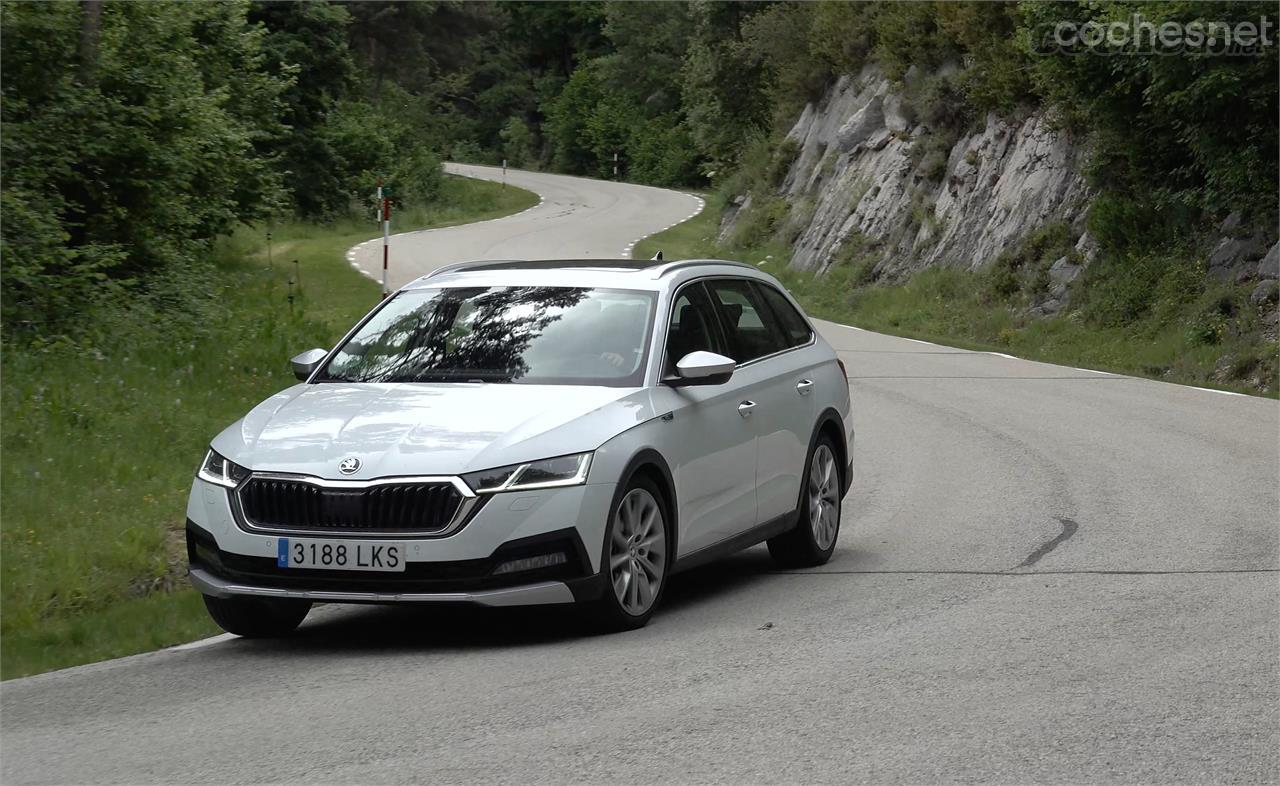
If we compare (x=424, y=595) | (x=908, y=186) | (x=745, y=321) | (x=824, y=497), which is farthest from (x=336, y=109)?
(x=424, y=595)

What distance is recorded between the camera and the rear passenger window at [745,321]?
9414 mm

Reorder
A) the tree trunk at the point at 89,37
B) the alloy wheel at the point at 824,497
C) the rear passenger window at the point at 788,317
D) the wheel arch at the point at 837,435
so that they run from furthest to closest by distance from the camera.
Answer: the tree trunk at the point at 89,37
the rear passenger window at the point at 788,317
the wheel arch at the point at 837,435
the alloy wheel at the point at 824,497

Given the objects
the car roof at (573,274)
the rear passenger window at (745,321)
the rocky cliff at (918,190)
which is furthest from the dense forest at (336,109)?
the rear passenger window at (745,321)

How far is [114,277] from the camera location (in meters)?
18.8

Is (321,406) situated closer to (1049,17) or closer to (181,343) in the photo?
(181,343)

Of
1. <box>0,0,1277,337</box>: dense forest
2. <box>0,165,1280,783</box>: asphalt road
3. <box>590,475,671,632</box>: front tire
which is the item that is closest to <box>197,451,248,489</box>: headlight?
<box>0,165,1280,783</box>: asphalt road

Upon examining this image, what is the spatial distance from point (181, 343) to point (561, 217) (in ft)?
137

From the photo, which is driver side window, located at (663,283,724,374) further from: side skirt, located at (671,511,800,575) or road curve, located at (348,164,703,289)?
road curve, located at (348,164,703,289)

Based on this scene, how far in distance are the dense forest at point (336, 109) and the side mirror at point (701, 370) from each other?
326 inches

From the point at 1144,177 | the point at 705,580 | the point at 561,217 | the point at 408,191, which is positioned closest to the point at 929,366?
the point at 1144,177

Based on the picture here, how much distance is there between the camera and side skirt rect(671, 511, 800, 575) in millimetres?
8375

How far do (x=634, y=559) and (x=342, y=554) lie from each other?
1376 mm

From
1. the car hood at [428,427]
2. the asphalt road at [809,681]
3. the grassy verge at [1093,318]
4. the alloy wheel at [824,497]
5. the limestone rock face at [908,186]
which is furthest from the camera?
the limestone rock face at [908,186]

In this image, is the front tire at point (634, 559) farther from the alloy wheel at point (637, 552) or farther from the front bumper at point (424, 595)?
the front bumper at point (424, 595)
